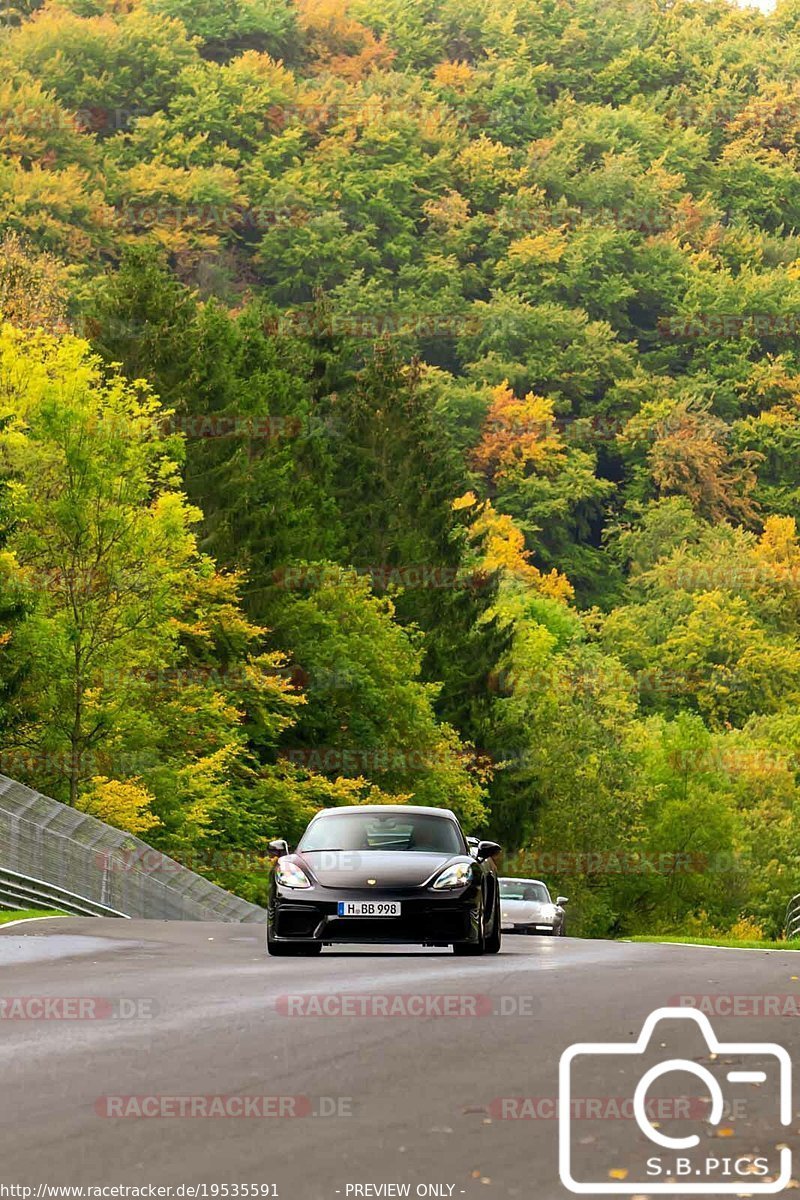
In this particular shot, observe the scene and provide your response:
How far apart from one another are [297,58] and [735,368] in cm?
6198

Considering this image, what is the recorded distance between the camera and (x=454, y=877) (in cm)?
1953

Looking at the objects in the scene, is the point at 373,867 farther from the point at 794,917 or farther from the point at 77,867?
the point at 794,917

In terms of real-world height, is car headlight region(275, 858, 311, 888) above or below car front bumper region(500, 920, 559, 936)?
above

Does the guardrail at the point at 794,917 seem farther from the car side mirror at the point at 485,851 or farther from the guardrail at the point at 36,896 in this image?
the car side mirror at the point at 485,851

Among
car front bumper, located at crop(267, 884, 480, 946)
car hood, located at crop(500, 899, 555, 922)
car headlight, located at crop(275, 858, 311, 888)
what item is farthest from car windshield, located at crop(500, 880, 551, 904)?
car front bumper, located at crop(267, 884, 480, 946)

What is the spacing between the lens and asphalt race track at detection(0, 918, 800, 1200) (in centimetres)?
749

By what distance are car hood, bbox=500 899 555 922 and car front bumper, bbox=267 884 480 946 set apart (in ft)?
55.3

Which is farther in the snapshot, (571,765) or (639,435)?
(639,435)

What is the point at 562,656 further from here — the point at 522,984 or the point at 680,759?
the point at 522,984

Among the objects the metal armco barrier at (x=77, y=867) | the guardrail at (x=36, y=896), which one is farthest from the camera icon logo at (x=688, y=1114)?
the metal armco barrier at (x=77, y=867)

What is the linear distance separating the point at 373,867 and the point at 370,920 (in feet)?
1.72

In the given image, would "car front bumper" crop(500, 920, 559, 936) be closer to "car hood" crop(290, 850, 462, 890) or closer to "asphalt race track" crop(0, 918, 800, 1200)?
"car hood" crop(290, 850, 462, 890)

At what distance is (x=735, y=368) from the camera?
153 meters

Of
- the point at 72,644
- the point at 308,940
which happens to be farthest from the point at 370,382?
the point at 308,940
